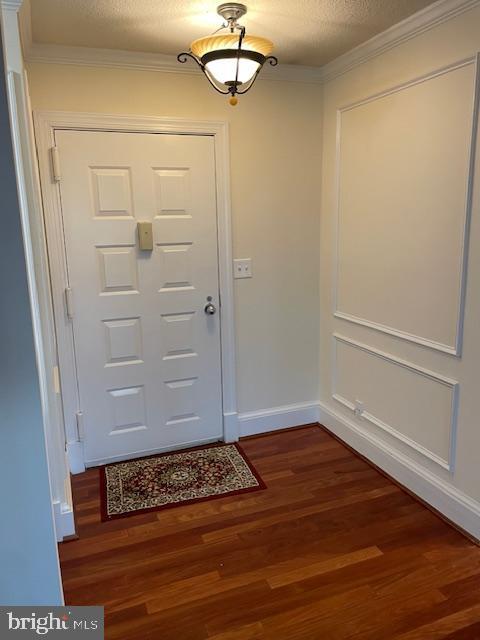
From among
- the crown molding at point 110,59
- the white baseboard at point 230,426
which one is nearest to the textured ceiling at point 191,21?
the crown molding at point 110,59

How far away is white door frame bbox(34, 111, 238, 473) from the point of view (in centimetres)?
253

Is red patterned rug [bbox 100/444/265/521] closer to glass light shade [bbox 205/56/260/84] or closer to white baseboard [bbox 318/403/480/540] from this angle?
white baseboard [bbox 318/403/480/540]

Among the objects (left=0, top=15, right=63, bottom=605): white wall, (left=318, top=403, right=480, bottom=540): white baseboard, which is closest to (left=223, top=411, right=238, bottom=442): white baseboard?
(left=318, top=403, right=480, bottom=540): white baseboard

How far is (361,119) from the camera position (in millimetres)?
2705

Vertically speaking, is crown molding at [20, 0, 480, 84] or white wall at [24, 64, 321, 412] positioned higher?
crown molding at [20, 0, 480, 84]

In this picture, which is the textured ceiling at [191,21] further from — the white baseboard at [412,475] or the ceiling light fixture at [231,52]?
the white baseboard at [412,475]

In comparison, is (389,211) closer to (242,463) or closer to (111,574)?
(242,463)

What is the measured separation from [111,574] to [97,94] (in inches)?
94.8

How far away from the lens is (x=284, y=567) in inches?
81.3

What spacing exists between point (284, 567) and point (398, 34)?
259 centimetres

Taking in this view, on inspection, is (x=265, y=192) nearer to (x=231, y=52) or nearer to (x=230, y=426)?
(x=231, y=52)

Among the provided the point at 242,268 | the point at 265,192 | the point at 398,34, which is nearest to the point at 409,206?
the point at 398,34

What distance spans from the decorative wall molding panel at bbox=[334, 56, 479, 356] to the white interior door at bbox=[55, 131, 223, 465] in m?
0.85

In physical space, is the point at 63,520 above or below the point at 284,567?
above
